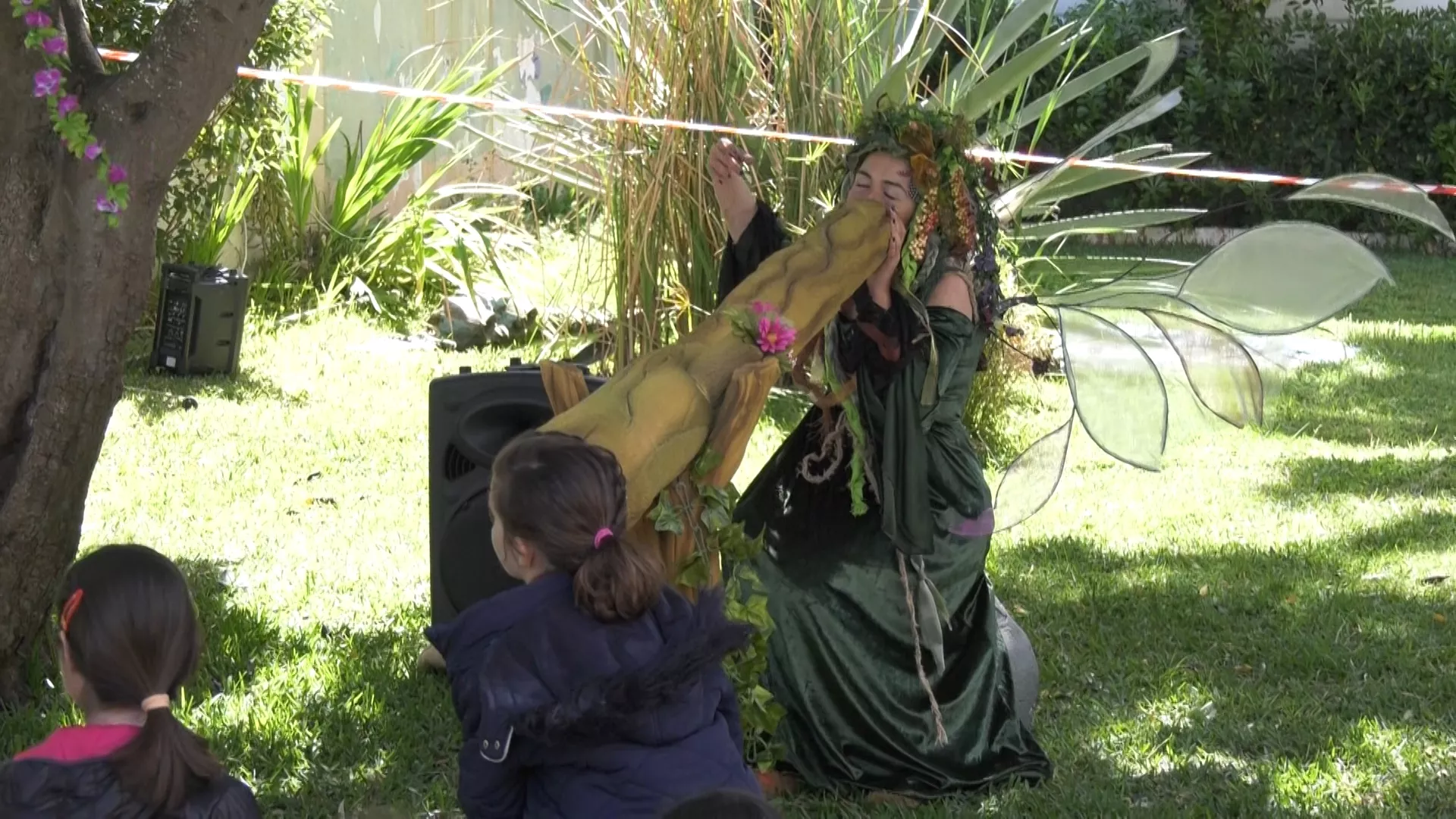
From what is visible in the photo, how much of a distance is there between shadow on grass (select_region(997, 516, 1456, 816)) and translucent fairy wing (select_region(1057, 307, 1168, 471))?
768mm

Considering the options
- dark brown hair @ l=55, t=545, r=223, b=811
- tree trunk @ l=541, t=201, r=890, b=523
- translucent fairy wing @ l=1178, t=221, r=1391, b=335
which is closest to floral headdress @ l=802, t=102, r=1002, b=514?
tree trunk @ l=541, t=201, r=890, b=523

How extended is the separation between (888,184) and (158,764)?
2.41 metres

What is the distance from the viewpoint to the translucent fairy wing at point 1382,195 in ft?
12.5

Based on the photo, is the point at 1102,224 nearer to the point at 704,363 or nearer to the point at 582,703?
the point at 704,363

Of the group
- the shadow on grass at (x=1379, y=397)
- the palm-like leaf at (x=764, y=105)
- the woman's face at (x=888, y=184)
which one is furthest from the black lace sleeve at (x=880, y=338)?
the shadow on grass at (x=1379, y=397)

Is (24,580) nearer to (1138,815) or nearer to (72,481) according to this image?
(72,481)

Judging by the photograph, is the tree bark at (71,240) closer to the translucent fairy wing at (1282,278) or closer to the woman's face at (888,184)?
the woman's face at (888,184)

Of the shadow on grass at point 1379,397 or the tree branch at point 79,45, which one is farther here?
the shadow on grass at point 1379,397

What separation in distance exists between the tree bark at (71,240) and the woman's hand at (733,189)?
1.19 metres

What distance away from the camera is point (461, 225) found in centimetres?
962

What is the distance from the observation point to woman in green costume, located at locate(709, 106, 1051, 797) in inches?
149

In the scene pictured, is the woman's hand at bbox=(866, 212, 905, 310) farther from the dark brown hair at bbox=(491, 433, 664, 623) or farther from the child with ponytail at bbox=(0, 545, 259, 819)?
the child with ponytail at bbox=(0, 545, 259, 819)

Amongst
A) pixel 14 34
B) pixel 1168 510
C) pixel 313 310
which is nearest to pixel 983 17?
pixel 1168 510

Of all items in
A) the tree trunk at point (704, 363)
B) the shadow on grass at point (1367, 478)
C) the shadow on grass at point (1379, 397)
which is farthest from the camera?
the shadow on grass at point (1379, 397)
